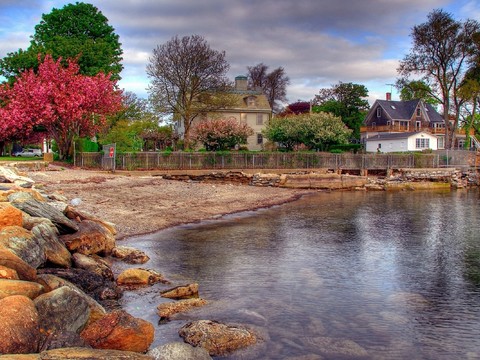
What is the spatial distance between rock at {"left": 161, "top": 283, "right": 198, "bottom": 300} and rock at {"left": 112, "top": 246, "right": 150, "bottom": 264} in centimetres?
289

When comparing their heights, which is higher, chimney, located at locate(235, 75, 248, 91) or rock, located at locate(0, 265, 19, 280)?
chimney, located at locate(235, 75, 248, 91)

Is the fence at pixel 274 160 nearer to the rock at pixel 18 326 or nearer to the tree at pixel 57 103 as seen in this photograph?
the tree at pixel 57 103

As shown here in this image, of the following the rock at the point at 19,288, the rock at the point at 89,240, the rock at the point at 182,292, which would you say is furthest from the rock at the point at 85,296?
the rock at the point at 89,240

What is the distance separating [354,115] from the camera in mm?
82125

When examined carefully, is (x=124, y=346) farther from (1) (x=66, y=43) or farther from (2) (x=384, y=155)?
(2) (x=384, y=155)

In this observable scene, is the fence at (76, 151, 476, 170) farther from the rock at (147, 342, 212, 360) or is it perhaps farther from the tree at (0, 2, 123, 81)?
the rock at (147, 342, 212, 360)

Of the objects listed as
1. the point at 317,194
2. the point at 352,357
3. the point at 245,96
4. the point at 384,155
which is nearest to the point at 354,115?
the point at 245,96

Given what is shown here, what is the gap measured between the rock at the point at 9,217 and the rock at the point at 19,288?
8.10 ft

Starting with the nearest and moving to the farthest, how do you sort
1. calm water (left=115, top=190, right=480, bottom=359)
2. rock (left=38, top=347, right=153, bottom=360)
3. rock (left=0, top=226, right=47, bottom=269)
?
rock (left=38, top=347, right=153, bottom=360)
calm water (left=115, top=190, right=480, bottom=359)
rock (left=0, top=226, right=47, bottom=269)

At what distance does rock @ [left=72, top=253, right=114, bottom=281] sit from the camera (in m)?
10.5

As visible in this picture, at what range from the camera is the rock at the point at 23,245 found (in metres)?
8.36

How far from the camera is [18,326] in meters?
5.92

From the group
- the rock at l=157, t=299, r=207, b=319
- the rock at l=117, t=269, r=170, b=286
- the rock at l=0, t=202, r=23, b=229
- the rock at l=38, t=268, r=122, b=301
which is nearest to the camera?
the rock at l=157, t=299, r=207, b=319

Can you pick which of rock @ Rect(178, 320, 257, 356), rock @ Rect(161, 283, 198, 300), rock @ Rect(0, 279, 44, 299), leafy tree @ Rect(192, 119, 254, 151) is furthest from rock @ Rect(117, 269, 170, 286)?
leafy tree @ Rect(192, 119, 254, 151)
